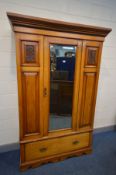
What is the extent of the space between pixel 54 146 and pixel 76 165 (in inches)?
16.2

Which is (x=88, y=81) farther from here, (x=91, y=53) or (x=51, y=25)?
(x=51, y=25)

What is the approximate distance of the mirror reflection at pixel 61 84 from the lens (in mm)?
1603

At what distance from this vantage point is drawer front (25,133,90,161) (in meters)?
1.74

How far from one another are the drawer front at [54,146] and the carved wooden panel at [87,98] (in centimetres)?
24

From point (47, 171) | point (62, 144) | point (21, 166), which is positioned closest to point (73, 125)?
point (62, 144)

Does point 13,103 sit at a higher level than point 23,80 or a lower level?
lower

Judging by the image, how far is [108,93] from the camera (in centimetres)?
258

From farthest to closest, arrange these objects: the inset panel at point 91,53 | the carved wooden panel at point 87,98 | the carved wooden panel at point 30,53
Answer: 1. the carved wooden panel at point 87,98
2. the inset panel at point 91,53
3. the carved wooden panel at point 30,53

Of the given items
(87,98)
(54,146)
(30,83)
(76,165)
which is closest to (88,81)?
(87,98)

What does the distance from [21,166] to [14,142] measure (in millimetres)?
459

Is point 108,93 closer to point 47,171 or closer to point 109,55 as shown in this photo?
point 109,55

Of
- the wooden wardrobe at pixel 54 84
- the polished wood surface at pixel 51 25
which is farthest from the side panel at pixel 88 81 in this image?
the polished wood surface at pixel 51 25

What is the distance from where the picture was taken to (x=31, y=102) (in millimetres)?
1598

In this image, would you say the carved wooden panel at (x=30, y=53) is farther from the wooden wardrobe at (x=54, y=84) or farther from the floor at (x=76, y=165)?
the floor at (x=76, y=165)
